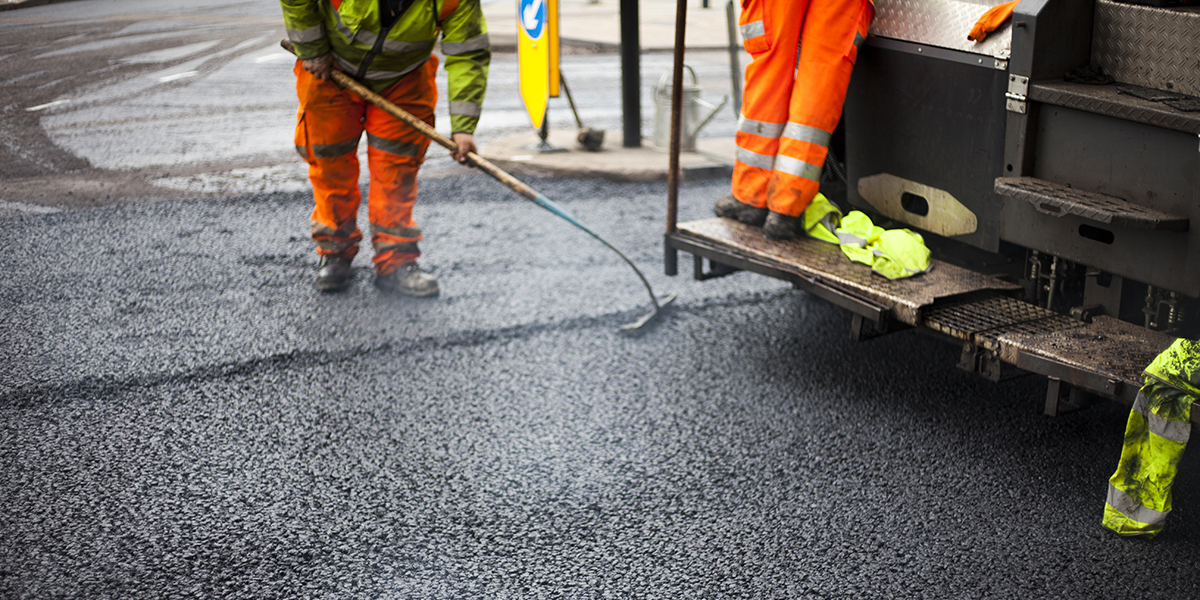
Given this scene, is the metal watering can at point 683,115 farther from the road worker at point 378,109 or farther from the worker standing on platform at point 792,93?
the worker standing on platform at point 792,93

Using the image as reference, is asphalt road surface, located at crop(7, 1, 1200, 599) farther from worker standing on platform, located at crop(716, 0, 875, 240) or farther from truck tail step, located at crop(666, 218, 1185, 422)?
worker standing on platform, located at crop(716, 0, 875, 240)

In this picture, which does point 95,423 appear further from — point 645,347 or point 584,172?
point 584,172

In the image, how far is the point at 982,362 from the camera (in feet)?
10.1

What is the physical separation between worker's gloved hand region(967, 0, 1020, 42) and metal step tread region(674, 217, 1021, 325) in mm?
837

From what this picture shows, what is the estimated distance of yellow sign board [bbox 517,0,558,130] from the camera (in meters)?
6.52

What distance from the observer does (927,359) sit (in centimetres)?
410

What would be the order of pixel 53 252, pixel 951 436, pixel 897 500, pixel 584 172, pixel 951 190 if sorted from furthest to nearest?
pixel 584 172
pixel 53 252
pixel 951 190
pixel 951 436
pixel 897 500

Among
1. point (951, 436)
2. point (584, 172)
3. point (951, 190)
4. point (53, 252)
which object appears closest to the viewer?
point (951, 436)

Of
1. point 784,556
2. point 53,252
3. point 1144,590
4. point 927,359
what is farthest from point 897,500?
point 53,252

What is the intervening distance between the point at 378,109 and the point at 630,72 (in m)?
3.11

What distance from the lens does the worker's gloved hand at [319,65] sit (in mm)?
4434

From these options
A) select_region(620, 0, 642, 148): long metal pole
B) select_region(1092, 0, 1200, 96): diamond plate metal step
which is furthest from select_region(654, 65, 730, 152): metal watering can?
select_region(1092, 0, 1200, 96): diamond plate metal step

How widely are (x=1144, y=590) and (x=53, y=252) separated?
505cm

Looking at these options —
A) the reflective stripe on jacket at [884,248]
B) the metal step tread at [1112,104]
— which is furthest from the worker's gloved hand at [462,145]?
the metal step tread at [1112,104]
